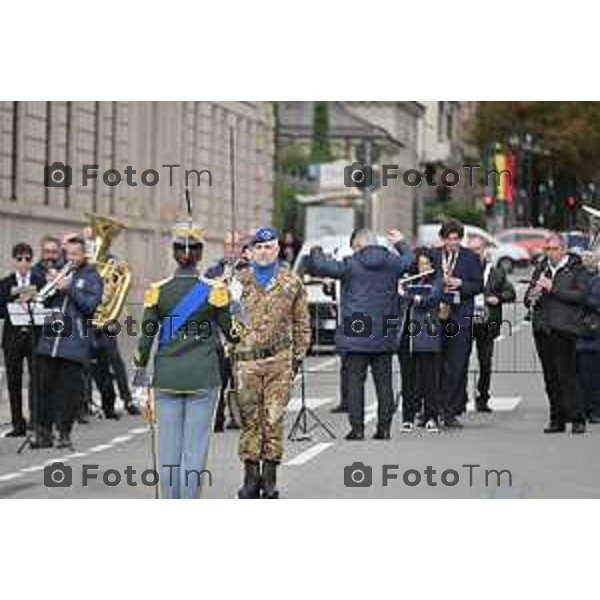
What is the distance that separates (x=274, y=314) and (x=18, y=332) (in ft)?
19.3

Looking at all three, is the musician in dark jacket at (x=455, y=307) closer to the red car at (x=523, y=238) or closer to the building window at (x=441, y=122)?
the red car at (x=523, y=238)

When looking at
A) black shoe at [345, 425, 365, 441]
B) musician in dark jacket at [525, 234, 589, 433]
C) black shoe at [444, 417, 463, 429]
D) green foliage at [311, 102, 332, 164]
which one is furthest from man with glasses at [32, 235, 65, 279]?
green foliage at [311, 102, 332, 164]

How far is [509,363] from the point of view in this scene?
25.7 m

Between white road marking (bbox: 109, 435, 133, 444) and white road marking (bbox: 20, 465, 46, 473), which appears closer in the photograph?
white road marking (bbox: 20, 465, 46, 473)

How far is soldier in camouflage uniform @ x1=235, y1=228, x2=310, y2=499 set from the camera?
47.5ft

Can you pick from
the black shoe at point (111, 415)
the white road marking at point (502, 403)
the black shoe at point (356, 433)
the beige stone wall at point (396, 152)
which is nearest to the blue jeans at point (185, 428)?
the black shoe at point (356, 433)

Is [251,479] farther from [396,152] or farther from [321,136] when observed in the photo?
[321,136]

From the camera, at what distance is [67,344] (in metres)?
18.9

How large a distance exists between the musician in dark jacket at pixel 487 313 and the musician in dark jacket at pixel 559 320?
176cm

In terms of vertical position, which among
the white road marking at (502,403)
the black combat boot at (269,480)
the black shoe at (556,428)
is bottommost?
the white road marking at (502,403)

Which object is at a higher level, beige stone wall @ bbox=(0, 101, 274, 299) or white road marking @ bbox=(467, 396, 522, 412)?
beige stone wall @ bbox=(0, 101, 274, 299)

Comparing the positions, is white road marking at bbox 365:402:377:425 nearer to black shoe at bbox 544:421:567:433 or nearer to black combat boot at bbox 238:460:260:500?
black shoe at bbox 544:421:567:433

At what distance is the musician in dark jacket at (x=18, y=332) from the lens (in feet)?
64.3
